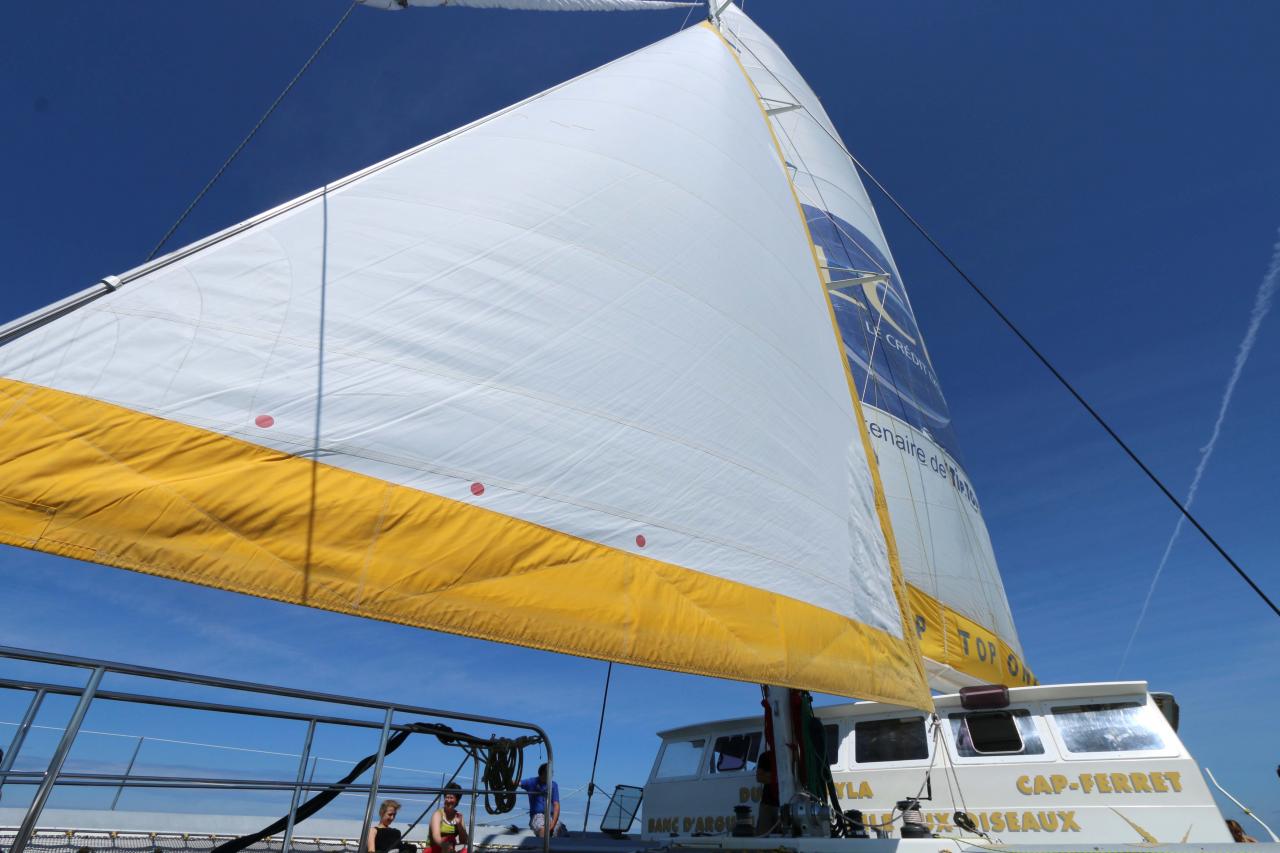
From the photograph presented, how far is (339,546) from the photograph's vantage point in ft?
9.18

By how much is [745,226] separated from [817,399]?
1698 mm

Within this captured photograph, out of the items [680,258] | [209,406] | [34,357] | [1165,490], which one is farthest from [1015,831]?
[34,357]

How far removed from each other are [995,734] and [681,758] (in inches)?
156

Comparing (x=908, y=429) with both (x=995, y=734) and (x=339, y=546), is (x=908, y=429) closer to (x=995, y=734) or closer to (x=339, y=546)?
(x=995, y=734)

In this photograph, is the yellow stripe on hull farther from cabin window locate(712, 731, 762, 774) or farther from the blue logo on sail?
the blue logo on sail

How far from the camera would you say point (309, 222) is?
3.47 m

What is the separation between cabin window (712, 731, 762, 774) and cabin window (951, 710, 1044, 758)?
2346 mm

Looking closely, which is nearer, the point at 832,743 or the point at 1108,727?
the point at 1108,727

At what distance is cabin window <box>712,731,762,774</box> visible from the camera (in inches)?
319

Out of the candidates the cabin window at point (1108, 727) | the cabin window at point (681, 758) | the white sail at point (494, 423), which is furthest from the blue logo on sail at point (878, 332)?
the cabin window at point (681, 758)

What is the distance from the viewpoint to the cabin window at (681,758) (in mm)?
8641

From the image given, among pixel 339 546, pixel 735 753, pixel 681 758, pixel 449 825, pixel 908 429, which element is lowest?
pixel 449 825

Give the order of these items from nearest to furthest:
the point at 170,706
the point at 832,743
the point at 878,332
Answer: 1. the point at 170,706
2. the point at 832,743
3. the point at 878,332

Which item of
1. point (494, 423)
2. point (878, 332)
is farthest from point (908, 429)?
point (494, 423)
